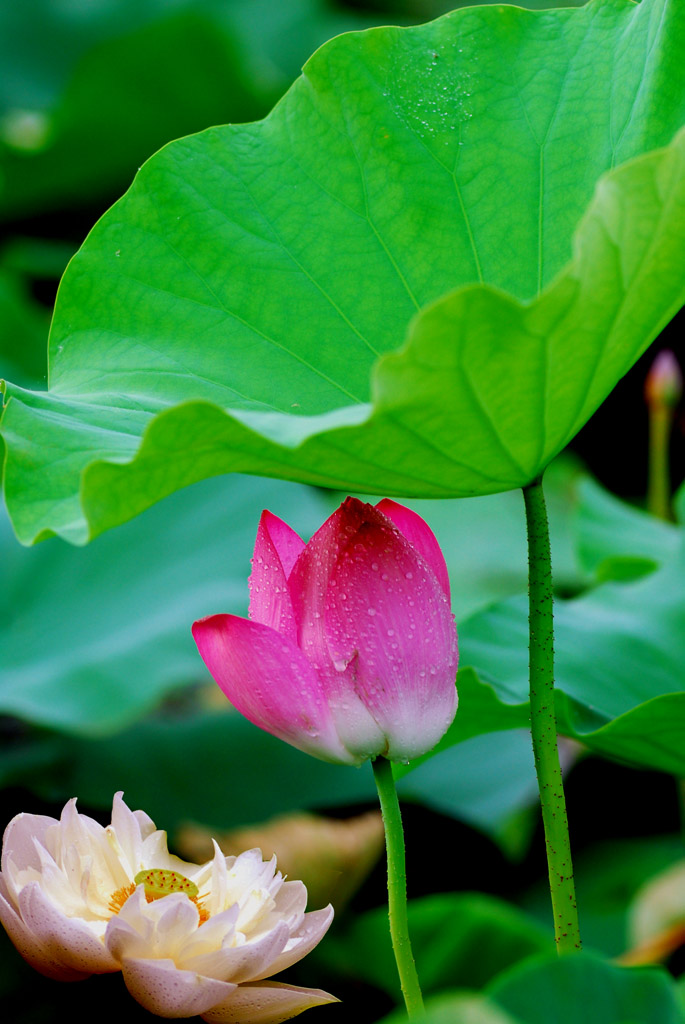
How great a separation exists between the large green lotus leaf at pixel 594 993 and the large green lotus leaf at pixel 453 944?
931 mm

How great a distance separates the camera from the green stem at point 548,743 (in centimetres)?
52

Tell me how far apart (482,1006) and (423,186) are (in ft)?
1.74

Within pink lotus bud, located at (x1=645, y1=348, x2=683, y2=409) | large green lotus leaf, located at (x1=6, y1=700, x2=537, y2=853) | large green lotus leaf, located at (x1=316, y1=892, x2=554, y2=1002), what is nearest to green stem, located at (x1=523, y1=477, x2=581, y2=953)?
large green lotus leaf, located at (x1=316, y1=892, x2=554, y2=1002)

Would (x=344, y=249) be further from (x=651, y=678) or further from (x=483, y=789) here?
(x=483, y=789)

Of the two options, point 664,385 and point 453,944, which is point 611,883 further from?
point 664,385

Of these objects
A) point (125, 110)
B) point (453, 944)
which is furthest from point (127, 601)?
point (125, 110)

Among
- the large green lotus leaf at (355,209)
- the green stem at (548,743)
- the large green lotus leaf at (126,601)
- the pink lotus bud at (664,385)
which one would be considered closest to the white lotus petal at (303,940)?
the green stem at (548,743)

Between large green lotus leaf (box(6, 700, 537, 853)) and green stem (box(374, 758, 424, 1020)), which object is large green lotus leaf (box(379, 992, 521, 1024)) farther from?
large green lotus leaf (box(6, 700, 537, 853))

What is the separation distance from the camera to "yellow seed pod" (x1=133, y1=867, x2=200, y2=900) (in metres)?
0.48

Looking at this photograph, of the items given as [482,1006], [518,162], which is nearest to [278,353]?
[518,162]

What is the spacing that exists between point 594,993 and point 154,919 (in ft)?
0.58

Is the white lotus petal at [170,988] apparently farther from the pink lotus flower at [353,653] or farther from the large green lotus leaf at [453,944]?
the large green lotus leaf at [453,944]

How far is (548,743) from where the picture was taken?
1.73 ft

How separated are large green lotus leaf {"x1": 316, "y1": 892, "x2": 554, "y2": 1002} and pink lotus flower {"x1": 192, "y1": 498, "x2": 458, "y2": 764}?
34.7 inches
